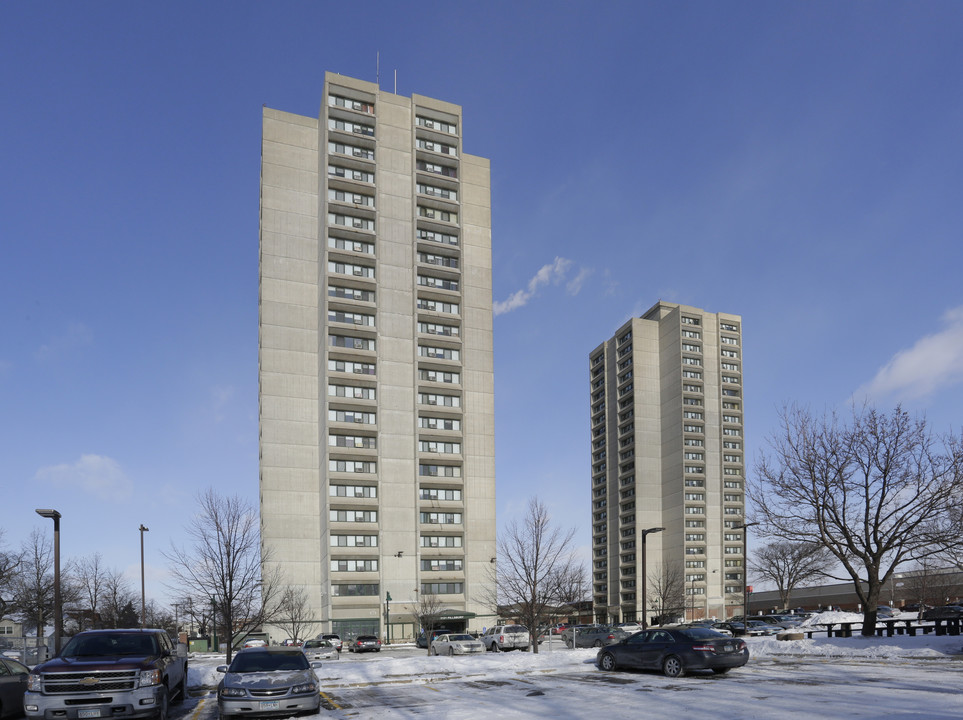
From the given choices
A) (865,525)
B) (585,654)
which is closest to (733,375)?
(865,525)

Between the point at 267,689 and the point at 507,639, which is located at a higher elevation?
the point at 267,689

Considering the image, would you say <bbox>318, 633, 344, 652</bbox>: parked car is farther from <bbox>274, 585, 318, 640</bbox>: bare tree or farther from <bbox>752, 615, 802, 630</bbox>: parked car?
<bbox>752, 615, 802, 630</bbox>: parked car

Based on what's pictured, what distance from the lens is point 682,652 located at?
21125mm

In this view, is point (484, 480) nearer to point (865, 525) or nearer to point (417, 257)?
point (417, 257)

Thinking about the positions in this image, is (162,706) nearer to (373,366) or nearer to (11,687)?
(11,687)

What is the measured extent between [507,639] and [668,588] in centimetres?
5167

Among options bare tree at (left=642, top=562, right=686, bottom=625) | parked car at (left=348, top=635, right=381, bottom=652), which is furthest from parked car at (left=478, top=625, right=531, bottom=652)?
bare tree at (left=642, top=562, right=686, bottom=625)

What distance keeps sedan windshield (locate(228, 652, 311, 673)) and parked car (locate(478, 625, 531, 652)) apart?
25.0 meters

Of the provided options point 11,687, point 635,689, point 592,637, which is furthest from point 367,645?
point 11,687

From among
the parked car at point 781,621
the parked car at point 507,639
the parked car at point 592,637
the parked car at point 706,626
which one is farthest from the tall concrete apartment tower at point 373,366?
the parked car at point 507,639

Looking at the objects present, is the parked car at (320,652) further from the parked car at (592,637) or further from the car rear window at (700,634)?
the car rear window at (700,634)

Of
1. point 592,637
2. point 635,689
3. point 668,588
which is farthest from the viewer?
point 668,588

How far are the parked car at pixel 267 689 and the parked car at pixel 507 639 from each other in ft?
83.8

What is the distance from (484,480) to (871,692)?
215 ft
